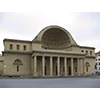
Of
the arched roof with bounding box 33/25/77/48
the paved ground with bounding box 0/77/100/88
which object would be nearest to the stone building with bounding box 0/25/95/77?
the arched roof with bounding box 33/25/77/48

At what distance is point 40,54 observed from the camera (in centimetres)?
4047

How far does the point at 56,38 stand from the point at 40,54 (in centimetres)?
1320

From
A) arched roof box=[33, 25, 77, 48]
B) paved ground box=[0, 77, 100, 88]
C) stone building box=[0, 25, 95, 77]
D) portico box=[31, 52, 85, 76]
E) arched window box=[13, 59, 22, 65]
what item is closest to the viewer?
paved ground box=[0, 77, 100, 88]

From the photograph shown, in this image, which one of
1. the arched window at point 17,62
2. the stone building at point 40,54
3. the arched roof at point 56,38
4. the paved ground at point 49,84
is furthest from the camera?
the arched roof at point 56,38

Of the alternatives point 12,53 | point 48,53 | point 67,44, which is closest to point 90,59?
point 67,44

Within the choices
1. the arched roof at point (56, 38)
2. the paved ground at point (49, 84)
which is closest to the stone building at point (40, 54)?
the arched roof at point (56, 38)

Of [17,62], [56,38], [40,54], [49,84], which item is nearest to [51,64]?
[40,54]

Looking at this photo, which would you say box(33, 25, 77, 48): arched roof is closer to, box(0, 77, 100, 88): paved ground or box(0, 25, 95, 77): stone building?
box(0, 25, 95, 77): stone building

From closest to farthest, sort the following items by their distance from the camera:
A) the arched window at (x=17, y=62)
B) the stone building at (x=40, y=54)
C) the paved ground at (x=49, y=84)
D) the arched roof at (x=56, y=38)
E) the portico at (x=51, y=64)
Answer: the paved ground at (x=49, y=84) → the stone building at (x=40, y=54) → the portico at (x=51, y=64) → the arched window at (x=17, y=62) → the arched roof at (x=56, y=38)

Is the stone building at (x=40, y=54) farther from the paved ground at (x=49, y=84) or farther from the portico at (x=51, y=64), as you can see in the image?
the paved ground at (x=49, y=84)

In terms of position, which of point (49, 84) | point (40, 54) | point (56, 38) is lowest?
point (49, 84)

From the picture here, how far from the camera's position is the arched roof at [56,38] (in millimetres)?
47481

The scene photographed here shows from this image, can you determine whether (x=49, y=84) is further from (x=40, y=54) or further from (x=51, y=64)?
(x=51, y=64)

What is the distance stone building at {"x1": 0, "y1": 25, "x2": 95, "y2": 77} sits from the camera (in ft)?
135
